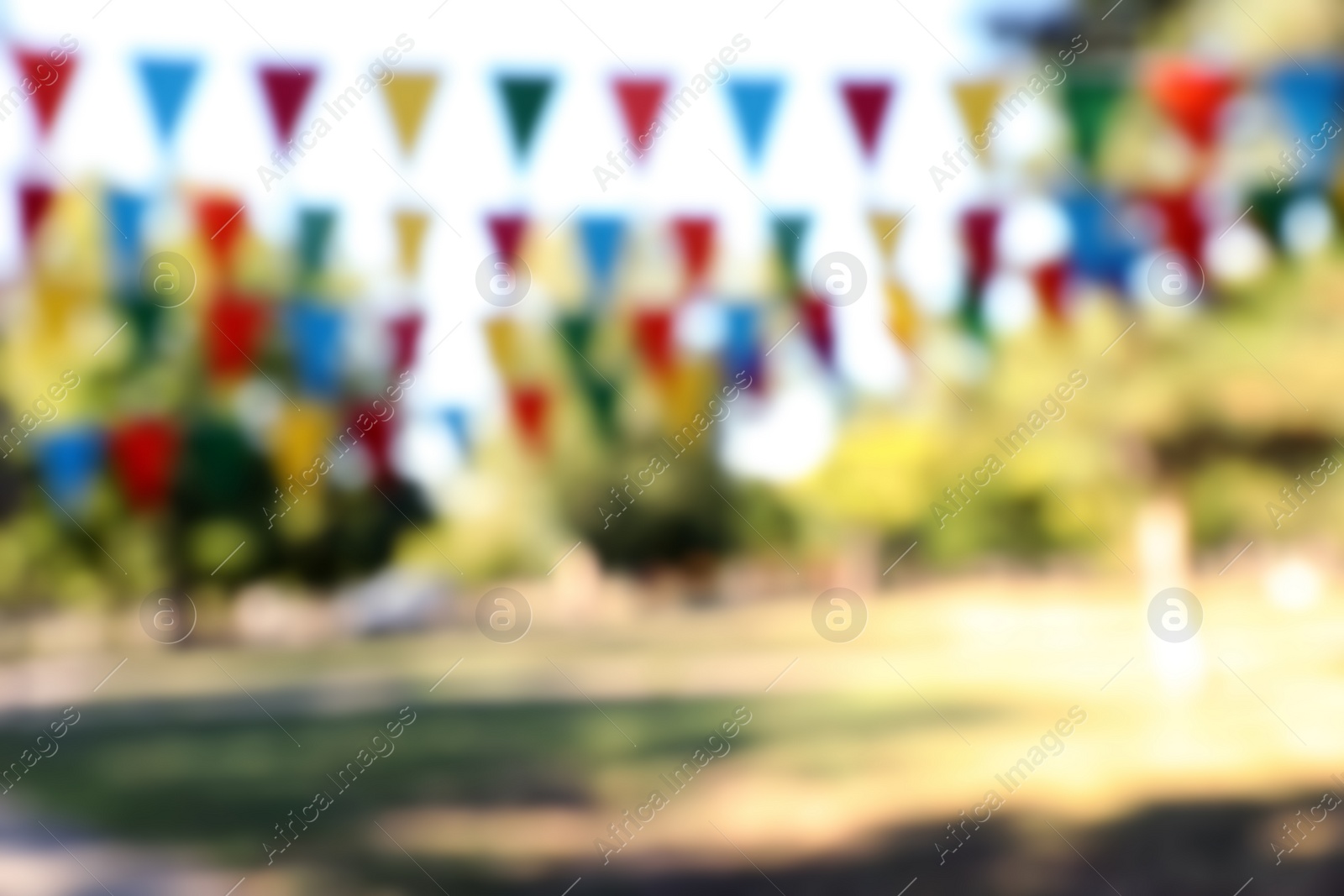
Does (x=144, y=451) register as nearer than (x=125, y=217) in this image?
No

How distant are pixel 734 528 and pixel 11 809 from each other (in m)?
24.1

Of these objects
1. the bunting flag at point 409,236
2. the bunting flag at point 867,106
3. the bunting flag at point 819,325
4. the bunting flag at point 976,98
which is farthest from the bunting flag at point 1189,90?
the bunting flag at point 409,236

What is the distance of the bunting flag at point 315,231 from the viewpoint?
5.03 meters

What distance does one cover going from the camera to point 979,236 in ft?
16.1

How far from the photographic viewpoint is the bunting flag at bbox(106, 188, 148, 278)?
15.3ft

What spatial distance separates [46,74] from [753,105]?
244 cm

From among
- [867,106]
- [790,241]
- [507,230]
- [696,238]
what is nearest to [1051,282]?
[790,241]

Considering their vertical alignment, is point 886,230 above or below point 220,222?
below

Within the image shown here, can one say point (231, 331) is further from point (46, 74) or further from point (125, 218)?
point (46, 74)

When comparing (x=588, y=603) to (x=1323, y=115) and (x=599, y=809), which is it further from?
(x=1323, y=115)

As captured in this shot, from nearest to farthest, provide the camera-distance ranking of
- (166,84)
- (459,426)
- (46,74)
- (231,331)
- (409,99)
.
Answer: (46,74) → (166,84) → (409,99) → (231,331) → (459,426)

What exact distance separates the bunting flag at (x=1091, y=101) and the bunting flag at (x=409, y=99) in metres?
2.32

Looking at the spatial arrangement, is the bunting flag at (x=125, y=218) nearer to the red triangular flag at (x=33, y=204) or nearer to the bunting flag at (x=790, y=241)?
the red triangular flag at (x=33, y=204)

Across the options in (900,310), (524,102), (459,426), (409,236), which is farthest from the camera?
(459,426)
